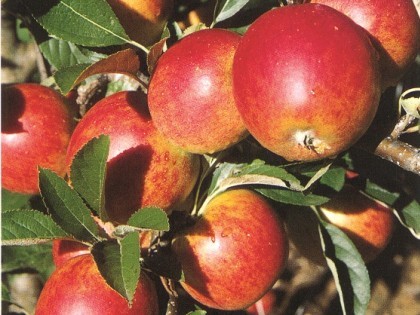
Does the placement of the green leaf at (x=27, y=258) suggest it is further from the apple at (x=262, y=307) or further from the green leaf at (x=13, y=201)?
the apple at (x=262, y=307)

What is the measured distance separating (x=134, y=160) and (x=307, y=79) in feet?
1.09

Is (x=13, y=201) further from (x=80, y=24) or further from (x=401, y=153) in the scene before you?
(x=401, y=153)

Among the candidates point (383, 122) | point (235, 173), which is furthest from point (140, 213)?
point (383, 122)

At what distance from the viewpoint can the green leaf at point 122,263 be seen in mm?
823

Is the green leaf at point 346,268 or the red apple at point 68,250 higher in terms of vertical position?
the red apple at point 68,250

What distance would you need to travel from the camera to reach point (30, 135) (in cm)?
115

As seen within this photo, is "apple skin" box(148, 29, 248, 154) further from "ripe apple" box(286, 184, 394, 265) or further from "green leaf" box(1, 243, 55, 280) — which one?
"green leaf" box(1, 243, 55, 280)

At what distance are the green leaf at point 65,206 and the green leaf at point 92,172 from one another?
0.01m

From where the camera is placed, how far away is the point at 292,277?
233 cm

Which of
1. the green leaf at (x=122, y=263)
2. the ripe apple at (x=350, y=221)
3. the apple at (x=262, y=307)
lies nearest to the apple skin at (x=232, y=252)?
the green leaf at (x=122, y=263)

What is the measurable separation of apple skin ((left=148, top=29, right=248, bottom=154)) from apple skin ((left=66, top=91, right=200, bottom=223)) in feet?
0.17

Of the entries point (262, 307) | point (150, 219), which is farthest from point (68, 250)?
point (262, 307)

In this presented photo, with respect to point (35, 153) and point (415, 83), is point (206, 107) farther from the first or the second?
point (415, 83)

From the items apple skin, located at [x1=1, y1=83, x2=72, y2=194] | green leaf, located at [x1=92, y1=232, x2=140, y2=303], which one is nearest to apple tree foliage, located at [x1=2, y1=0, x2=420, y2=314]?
green leaf, located at [x1=92, y1=232, x2=140, y2=303]
